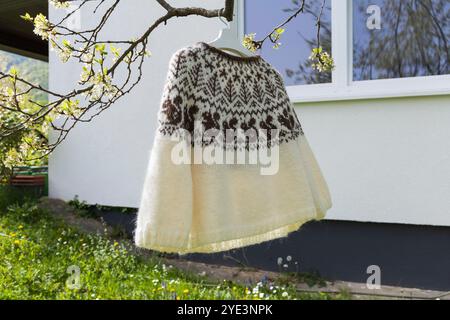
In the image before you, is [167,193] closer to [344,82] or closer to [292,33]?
[344,82]

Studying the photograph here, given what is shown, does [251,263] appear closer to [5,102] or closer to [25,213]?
[25,213]

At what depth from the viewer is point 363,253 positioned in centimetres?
397

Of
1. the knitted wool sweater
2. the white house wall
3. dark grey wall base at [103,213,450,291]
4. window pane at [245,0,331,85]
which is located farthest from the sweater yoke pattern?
window pane at [245,0,331,85]

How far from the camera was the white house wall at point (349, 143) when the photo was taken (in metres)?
3.68

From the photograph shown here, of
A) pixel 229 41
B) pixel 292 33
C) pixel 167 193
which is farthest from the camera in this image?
pixel 292 33

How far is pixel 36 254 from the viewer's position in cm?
405

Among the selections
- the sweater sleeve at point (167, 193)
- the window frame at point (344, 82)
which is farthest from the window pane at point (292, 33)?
the sweater sleeve at point (167, 193)

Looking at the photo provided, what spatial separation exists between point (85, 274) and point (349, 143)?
2.20m

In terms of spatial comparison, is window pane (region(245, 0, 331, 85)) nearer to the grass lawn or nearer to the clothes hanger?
the grass lawn

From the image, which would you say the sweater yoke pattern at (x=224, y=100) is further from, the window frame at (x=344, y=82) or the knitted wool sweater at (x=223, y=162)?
the window frame at (x=344, y=82)

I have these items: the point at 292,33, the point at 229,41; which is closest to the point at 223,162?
the point at 229,41

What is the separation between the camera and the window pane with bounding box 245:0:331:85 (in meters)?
4.23

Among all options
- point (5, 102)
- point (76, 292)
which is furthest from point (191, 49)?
point (76, 292)

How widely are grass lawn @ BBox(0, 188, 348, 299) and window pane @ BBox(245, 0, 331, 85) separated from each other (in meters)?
1.73
